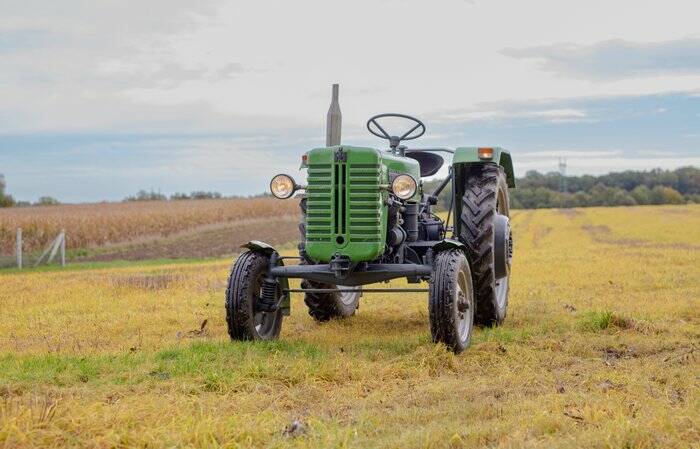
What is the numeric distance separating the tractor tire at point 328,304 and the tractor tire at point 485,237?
1.51 meters

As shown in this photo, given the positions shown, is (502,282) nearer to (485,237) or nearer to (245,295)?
(485,237)

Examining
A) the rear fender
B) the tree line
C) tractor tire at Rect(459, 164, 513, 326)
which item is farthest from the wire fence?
the tree line

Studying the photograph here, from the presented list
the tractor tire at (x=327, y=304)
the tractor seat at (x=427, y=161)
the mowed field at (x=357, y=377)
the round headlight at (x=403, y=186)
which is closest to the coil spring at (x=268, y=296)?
the mowed field at (x=357, y=377)

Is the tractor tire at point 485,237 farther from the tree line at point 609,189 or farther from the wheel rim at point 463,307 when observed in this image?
the tree line at point 609,189

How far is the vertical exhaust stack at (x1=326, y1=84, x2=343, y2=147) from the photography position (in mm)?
8938

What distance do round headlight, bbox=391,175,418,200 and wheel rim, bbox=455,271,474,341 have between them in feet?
3.05

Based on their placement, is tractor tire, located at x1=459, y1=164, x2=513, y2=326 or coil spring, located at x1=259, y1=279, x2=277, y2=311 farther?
tractor tire, located at x1=459, y1=164, x2=513, y2=326

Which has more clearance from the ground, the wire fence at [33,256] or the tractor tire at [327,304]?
the tractor tire at [327,304]

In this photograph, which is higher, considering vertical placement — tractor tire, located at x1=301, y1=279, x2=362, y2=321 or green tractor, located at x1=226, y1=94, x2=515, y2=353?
green tractor, located at x1=226, y1=94, x2=515, y2=353

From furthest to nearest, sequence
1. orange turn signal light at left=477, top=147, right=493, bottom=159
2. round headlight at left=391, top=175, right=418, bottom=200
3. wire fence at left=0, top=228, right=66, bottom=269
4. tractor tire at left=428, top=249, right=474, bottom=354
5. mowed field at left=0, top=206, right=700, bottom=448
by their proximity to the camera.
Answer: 1. wire fence at left=0, top=228, right=66, bottom=269
2. orange turn signal light at left=477, top=147, right=493, bottom=159
3. round headlight at left=391, top=175, right=418, bottom=200
4. tractor tire at left=428, top=249, right=474, bottom=354
5. mowed field at left=0, top=206, right=700, bottom=448

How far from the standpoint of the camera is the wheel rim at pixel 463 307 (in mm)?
7959

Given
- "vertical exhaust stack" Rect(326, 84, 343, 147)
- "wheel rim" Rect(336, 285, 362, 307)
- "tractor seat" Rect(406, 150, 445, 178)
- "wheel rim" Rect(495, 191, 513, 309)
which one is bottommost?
"wheel rim" Rect(336, 285, 362, 307)

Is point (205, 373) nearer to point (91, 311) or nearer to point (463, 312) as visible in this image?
point (463, 312)

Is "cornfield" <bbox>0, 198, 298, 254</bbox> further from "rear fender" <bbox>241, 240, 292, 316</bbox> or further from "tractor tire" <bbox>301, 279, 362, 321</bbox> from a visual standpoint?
"rear fender" <bbox>241, 240, 292, 316</bbox>
